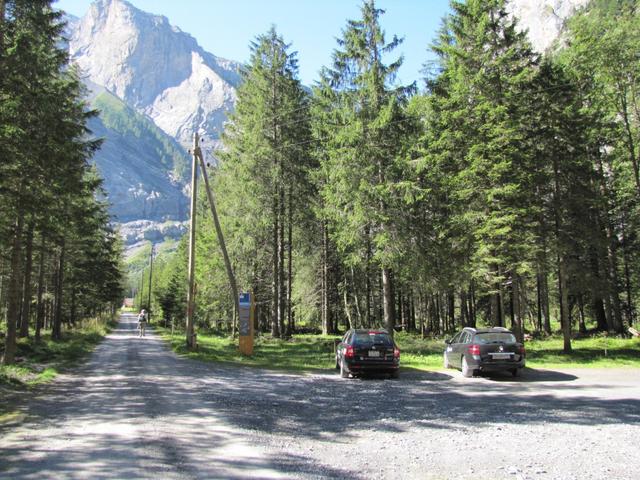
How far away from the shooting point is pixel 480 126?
786 inches

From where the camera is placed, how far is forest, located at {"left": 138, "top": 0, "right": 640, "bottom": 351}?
19.7 m

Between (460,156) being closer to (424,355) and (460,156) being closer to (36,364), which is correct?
(424,355)

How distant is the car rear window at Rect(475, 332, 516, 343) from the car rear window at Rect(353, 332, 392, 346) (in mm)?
2796

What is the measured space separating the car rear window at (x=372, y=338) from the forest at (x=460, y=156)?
22.5 ft

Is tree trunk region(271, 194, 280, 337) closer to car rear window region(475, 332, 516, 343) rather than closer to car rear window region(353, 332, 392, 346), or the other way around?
car rear window region(353, 332, 392, 346)

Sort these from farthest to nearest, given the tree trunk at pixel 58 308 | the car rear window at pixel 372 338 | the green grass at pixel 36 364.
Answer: the tree trunk at pixel 58 308
the car rear window at pixel 372 338
the green grass at pixel 36 364

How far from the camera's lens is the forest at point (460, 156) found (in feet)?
64.7

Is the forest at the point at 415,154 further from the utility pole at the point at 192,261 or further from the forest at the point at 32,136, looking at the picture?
the utility pole at the point at 192,261

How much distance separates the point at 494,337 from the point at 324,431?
347 inches

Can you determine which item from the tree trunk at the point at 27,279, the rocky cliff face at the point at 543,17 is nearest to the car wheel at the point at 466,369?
the tree trunk at the point at 27,279

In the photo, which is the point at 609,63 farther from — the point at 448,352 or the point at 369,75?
the point at 448,352

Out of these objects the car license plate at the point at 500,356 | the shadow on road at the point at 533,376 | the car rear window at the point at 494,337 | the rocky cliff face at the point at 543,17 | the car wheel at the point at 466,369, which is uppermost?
the rocky cliff face at the point at 543,17

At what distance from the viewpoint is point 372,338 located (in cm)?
1425

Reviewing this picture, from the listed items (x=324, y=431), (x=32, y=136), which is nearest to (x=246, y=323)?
(x=32, y=136)
